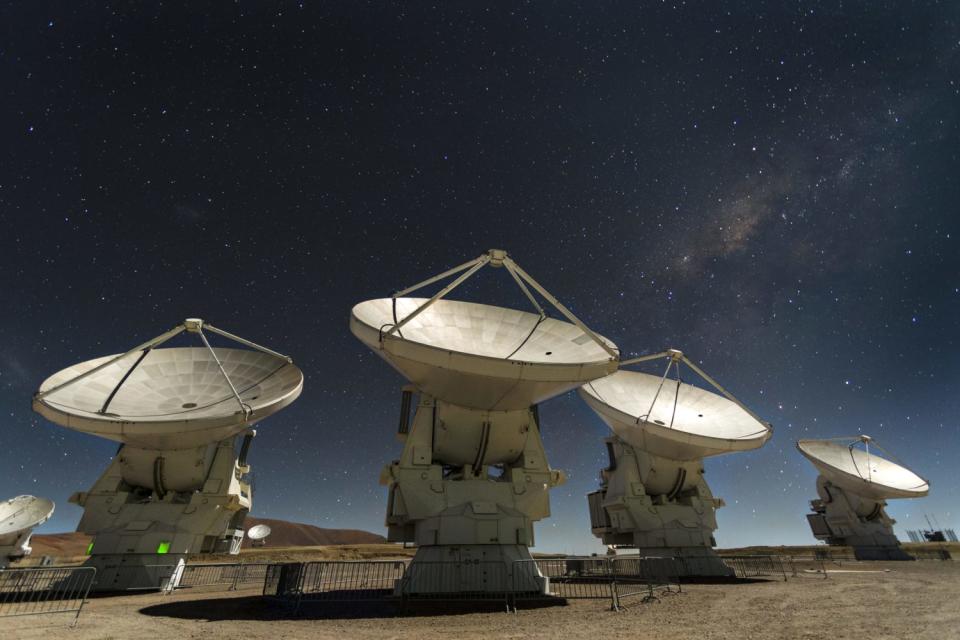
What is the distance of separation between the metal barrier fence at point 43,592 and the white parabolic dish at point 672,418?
65.4 ft

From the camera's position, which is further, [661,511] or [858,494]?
[858,494]

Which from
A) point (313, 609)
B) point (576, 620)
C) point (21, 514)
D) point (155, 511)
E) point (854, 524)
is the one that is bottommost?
point (576, 620)

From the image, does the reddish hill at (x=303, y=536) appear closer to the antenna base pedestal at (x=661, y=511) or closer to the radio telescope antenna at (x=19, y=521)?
the radio telescope antenna at (x=19, y=521)

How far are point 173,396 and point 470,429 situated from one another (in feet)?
42.6

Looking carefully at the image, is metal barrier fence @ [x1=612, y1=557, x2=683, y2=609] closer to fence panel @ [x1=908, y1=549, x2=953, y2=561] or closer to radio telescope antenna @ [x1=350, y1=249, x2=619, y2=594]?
radio telescope antenna @ [x1=350, y1=249, x2=619, y2=594]

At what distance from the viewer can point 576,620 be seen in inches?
444

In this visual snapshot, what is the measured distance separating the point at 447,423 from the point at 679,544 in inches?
549

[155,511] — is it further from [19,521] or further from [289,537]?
[289,537]

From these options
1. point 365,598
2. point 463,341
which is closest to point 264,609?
point 365,598

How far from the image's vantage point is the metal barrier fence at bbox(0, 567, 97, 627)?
45.4 ft

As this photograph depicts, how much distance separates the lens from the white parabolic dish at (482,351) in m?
14.8

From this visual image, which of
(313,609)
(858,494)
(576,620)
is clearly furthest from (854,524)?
(313,609)

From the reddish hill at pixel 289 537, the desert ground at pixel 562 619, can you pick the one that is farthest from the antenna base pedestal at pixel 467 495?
the reddish hill at pixel 289 537

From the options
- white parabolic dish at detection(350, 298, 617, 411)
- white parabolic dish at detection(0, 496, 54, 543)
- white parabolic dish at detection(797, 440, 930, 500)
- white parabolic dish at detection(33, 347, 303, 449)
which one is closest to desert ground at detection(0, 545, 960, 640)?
white parabolic dish at detection(33, 347, 303, 449)
